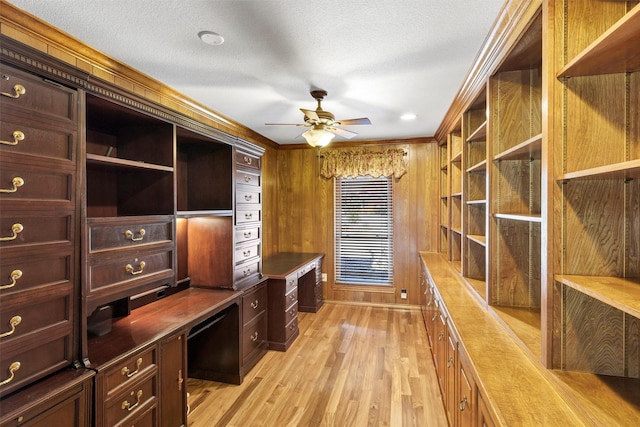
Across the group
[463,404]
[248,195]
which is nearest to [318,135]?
[248,195]

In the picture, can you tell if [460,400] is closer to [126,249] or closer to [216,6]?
[126,249]

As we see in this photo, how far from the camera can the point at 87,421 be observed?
4.93 feet

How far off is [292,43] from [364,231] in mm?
3498

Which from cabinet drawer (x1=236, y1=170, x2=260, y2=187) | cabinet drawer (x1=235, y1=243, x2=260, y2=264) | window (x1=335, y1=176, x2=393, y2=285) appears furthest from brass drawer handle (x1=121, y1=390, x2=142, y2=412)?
window (x1=335, y1=176, x2=393, y2=285)

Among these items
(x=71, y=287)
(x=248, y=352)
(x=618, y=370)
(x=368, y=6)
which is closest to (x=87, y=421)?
(x=71, y=287)

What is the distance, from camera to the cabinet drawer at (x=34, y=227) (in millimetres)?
1264

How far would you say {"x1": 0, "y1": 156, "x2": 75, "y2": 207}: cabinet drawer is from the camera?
1.25m

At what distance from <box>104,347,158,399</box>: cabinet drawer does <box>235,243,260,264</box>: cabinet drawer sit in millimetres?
1181

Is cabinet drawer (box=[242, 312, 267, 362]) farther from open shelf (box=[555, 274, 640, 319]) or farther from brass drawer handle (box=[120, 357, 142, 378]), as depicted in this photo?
open shelf (box=[555, 274, 640, 319])

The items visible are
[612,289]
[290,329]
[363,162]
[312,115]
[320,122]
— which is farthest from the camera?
[363,162]

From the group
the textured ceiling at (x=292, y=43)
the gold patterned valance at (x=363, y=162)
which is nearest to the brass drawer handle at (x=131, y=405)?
the textured ceiling at (x=292, y=43)

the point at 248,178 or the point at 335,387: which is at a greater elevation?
the point at 248,178

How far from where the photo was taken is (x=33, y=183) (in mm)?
1350

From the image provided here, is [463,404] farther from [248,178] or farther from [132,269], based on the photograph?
[248,178]
